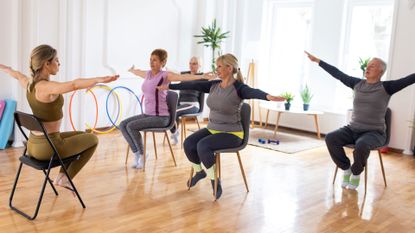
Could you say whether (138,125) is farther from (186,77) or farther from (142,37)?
(142,37)

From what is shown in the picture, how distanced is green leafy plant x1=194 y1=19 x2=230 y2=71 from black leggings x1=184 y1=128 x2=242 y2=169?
3543 mm

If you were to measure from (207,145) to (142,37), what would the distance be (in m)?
3.54

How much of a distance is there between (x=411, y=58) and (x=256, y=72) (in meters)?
2.63

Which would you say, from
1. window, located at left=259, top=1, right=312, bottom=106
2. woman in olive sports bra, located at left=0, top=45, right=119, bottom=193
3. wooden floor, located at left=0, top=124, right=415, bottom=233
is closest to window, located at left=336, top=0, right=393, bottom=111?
window, located at left=259, top=1, right=312, bottom=106

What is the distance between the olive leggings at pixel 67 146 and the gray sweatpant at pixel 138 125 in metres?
1.05

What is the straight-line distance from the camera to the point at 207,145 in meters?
3.74

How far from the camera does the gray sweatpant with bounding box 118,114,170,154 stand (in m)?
4.54

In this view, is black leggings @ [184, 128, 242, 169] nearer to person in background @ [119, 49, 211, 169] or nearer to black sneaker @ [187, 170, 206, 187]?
black sneaker @ [187, 170, 206, 187]

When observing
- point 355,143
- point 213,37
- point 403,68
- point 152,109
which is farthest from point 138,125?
point 403,68

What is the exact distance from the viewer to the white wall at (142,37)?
520 centimetres

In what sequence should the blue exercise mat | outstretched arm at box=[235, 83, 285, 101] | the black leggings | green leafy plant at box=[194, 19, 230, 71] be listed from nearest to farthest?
outstretched arm at box=[235, 83, 285, 101], the black leggings, the blue exercise mat, green leafy plant at box=[194, 19, 230, 71]

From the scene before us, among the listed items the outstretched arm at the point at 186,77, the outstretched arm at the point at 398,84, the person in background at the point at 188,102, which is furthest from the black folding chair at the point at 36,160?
the outstretched arm at the point at 398,84

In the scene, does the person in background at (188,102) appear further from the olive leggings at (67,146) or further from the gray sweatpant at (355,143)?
the olive leggings at (67,146)

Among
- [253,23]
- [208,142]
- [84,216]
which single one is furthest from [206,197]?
[253,23]
